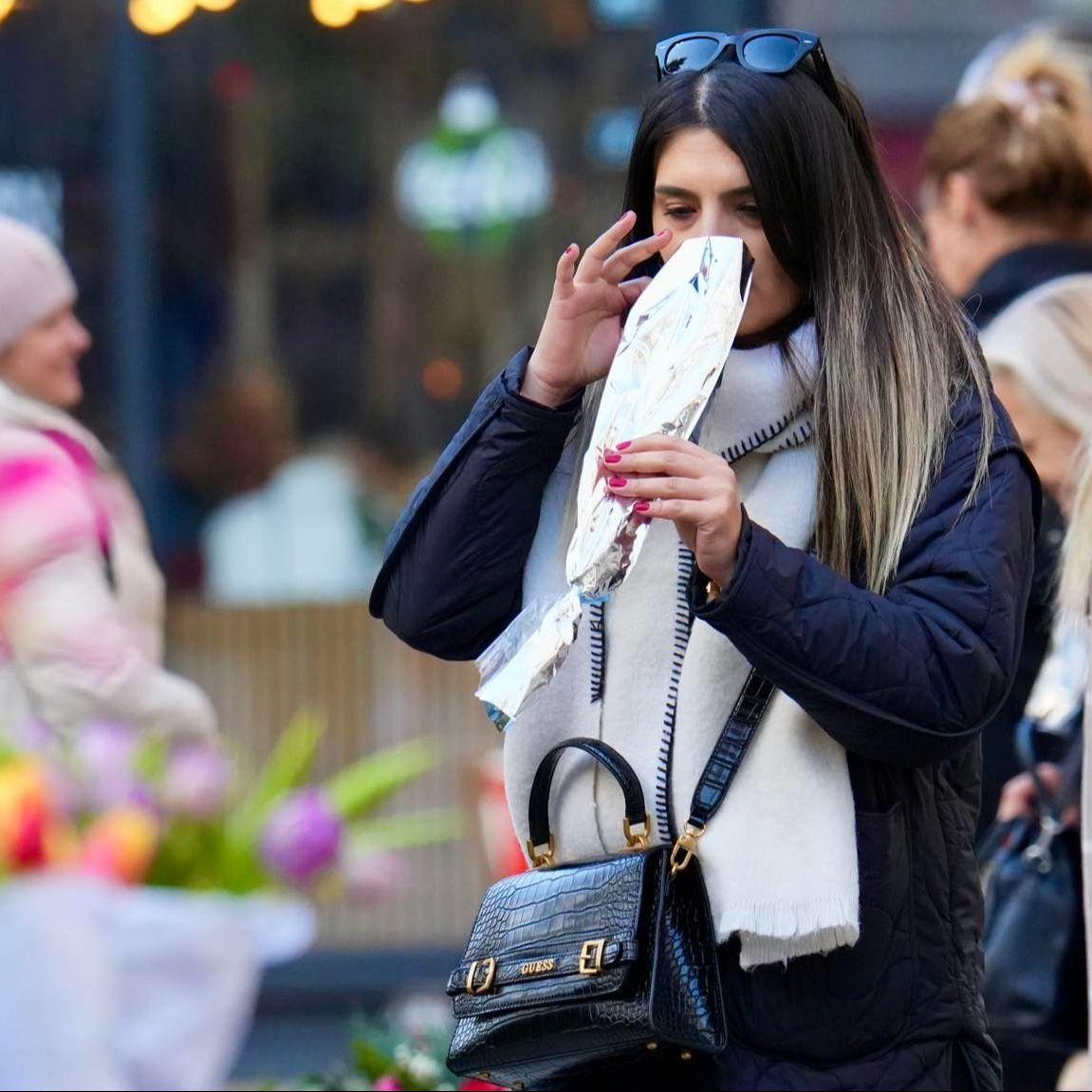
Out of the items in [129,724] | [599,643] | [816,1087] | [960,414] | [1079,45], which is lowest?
[816,1087]

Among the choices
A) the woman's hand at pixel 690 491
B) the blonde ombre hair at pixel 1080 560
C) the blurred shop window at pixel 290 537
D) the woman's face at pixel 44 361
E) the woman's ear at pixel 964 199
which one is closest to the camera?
the woman's hand at pixel 690 491

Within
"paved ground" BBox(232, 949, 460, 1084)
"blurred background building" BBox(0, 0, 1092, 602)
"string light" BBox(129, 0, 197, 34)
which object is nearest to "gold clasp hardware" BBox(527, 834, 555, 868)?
"blurred background building" BBox(0, 0, 1092, 602)

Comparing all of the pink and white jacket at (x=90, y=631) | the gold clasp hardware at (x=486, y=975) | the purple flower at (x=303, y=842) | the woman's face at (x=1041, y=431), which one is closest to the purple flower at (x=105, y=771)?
the purple flower at (x=303, y=842)

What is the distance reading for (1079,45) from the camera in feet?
20.0

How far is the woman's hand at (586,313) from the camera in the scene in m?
2.44

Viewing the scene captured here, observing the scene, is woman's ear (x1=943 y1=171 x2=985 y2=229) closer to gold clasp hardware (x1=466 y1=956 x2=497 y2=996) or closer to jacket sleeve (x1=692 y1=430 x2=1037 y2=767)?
jacket sleeve (x1=692 y1=430 x2=1037 y2=767)

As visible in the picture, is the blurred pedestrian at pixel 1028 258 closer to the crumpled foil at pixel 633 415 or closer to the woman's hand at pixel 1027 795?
the woman's hand at pixel 1027 795

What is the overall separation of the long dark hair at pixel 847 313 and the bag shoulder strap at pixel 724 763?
0.16 m

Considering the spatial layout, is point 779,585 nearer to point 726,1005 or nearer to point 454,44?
point 726,1005

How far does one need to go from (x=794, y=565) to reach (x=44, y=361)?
2045mm

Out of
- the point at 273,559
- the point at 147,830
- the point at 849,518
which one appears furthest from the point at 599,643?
the point at 273,559

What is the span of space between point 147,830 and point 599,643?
0.62 metres

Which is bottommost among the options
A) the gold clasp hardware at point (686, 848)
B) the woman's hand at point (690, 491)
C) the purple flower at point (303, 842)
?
the gold clasp hardware at point (686, 848)

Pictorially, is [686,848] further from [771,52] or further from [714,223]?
[771,52]
